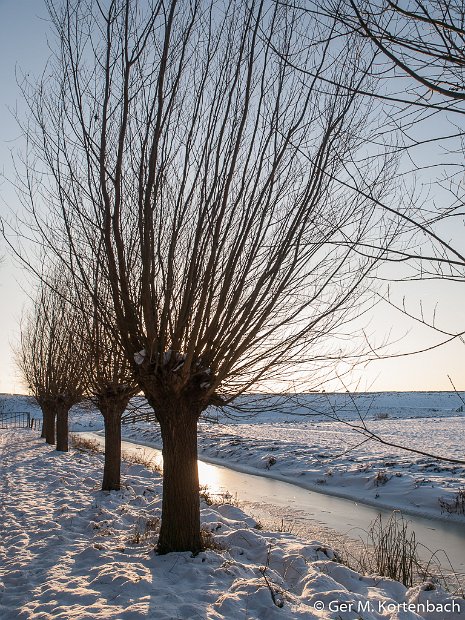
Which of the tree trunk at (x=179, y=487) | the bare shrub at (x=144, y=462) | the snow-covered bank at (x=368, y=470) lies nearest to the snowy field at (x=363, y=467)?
the snow-covered bank at (x=368, y=470)

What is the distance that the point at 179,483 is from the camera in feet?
17.0

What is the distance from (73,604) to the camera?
387 centimetres

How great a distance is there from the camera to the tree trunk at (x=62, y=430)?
1591 cm

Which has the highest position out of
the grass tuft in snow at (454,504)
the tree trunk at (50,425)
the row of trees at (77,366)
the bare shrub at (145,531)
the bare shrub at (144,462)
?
the row of trees at (77,366)

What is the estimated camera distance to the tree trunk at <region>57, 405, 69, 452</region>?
15.9 m

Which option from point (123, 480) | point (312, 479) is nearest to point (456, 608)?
point (123, 480)

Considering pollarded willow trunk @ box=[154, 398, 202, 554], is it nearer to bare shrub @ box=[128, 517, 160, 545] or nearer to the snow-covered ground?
bare shrub @ box=[128, 517, 160, 545]

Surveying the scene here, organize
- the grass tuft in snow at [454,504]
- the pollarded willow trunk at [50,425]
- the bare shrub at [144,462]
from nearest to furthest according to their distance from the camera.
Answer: the grass tuft in snow at [454,504] < the bare shrub at [144,462] < the pollarded willow trunk at [50,425]

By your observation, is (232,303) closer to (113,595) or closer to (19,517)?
(113,595)

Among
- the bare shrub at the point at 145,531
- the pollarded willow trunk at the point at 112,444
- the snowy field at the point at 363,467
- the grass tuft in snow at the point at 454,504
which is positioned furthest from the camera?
the snowy field at the point at 363,467

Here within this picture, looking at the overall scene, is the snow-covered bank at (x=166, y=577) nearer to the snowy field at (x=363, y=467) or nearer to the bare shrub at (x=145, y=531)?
the bare shrub at (x=145, y=531)

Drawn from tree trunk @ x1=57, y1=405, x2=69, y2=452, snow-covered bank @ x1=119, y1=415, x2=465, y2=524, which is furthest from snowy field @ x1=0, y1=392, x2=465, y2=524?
tree trunk @ x1=57, y1=405, x2=69, y2=452

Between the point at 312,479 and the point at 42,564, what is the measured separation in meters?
10.2

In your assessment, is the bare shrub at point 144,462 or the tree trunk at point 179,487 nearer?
the tree trunk at point 179,487
